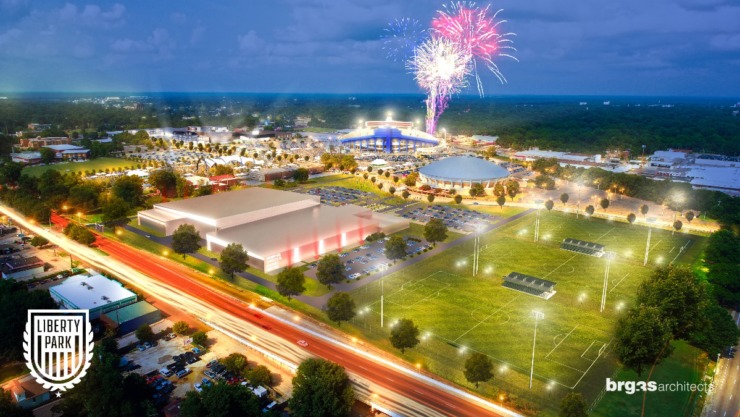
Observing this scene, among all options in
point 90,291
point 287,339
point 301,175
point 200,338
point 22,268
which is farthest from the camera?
point 301,175

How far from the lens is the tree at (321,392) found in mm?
27422

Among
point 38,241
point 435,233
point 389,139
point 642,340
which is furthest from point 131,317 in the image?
point 389,139

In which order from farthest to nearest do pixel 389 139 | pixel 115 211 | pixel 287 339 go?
pixel 389 139 → pixel 115 211 → pixel 287 339

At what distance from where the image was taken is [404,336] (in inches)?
1421

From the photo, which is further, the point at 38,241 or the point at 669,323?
the point at 38,241

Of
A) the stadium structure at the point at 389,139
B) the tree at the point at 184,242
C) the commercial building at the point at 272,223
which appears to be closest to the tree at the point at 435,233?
the commercial building at the point at 272,223

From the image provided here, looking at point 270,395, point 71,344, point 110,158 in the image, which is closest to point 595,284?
point 270,395

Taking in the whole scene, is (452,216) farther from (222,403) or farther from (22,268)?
(22,268)

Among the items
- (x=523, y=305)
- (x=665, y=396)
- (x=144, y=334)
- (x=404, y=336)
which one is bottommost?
(x=665, y=396)

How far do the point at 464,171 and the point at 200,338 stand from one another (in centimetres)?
6982

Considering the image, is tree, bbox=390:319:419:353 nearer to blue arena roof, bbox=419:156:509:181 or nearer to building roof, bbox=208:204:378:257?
building roof, bbox=208:204:378:257

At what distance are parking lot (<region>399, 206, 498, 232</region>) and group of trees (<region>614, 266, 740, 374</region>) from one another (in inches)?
1230

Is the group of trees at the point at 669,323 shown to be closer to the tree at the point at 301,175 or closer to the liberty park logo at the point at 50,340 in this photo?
the liberty park logo at the point at 50,340

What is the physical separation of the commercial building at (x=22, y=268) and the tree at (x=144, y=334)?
2236 cm
